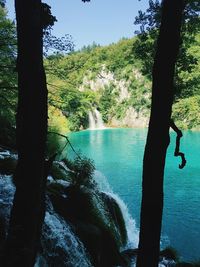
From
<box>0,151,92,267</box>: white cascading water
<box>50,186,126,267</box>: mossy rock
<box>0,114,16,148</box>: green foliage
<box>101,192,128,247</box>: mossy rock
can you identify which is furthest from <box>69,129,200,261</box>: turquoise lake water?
<box>0,114,16,148</box>: green foliage

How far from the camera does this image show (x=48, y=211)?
6.96m

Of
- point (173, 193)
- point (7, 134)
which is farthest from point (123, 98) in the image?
point (7, 134)

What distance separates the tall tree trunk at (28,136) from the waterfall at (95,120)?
7147 cm

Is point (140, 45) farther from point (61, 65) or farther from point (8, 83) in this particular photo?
point (8, 83)

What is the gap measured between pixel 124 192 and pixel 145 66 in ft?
39.9

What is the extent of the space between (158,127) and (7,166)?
6662 millimetres

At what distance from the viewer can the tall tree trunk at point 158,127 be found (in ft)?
9.55

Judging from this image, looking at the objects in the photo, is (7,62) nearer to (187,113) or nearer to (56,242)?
(56,242)

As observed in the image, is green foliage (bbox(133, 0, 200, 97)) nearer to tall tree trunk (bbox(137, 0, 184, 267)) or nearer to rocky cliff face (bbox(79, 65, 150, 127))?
tall tree trunk (bbox(137, 0, 184, 267))

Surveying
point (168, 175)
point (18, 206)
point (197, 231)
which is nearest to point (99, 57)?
point (168, 175)

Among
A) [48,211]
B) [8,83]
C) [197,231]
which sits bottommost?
[197,231]

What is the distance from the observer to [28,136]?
275 centimetres

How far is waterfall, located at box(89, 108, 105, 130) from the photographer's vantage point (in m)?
→ 75.1

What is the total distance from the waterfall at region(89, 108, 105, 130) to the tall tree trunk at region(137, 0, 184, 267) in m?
71.3
